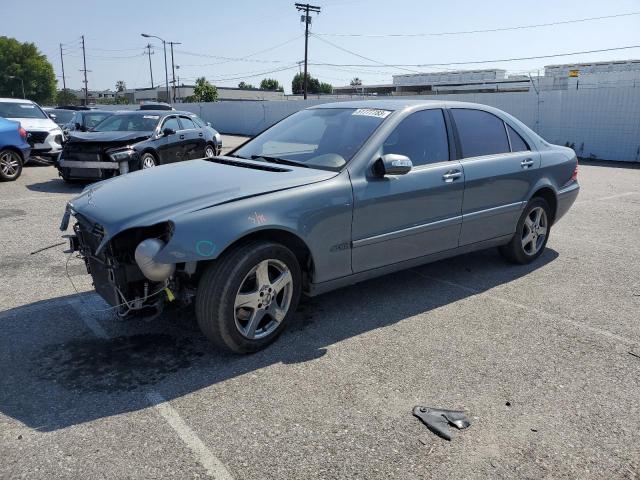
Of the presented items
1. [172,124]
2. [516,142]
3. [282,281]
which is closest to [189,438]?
[282,281]

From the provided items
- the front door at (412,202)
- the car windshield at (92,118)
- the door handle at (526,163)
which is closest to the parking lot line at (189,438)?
the front door at (412,202)

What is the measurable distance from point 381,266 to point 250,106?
109 feet

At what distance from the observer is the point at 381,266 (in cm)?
431

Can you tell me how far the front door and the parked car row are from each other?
6.02 meters

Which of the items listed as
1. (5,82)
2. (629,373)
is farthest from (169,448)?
(5,82)

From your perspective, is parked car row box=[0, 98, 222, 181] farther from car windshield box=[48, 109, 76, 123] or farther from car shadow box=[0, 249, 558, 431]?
car windshield box=[48, 109, 76, 123]

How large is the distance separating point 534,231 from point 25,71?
115194 millimetres

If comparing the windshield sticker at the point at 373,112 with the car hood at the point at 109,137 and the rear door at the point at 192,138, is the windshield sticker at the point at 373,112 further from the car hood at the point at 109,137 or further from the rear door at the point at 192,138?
the rear door at the point at 192,138

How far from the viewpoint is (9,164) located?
449 inches

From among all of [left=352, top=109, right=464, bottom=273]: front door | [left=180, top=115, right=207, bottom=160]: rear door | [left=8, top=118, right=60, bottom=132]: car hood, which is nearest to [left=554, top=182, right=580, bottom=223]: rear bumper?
[left=352, top=109, right=464, bottom=273]: front door

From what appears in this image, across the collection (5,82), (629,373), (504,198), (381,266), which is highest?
(5,82)

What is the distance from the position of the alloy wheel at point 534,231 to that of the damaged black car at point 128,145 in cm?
655

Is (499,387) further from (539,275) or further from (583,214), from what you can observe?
(583,214)

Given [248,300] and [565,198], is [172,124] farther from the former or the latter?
[248,300]
